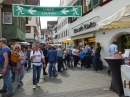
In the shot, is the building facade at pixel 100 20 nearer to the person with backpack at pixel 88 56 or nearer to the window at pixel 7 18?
the person with backpack at pixel 88 56

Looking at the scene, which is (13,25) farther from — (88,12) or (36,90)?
(36,90)

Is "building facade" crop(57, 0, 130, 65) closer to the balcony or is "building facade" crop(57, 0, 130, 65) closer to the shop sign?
the shop sign

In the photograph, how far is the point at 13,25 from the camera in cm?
1866

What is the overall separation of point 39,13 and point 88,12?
6188 millimetres

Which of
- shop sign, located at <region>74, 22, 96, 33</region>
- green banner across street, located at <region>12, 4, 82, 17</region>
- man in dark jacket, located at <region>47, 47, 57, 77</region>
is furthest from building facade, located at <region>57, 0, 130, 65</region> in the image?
man in dark jacket, located at <region>47, 47, 57, 77</region>

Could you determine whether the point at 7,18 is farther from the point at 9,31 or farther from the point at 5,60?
the point at 5,60

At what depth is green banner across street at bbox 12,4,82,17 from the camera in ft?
31.8

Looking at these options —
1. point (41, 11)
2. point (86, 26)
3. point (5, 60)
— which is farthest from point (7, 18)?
point (5, 60)

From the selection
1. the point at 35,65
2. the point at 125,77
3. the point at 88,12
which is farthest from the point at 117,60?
the point at 88,12

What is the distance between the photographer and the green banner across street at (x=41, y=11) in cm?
970

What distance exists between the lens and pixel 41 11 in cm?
999

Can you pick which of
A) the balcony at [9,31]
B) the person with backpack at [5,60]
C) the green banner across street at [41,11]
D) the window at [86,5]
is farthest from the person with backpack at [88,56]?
the balcony at [9,31]

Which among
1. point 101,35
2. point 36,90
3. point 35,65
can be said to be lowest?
point 36,90

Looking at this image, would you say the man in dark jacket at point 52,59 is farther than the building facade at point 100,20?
No
